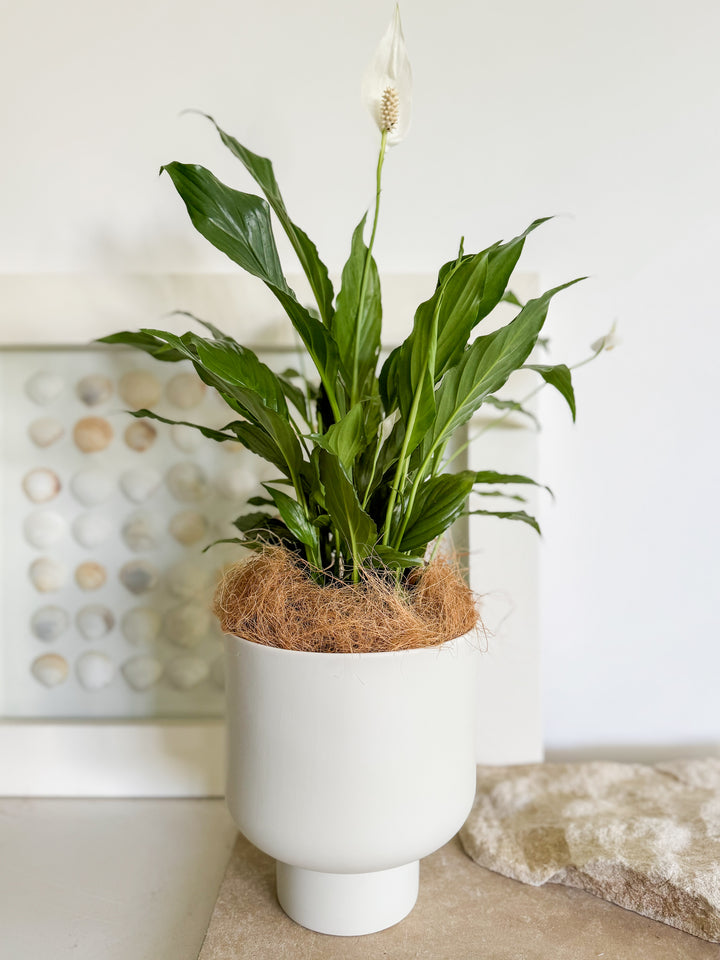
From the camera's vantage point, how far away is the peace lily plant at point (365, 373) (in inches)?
19.9

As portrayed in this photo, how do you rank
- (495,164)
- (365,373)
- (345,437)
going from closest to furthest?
(345,437) → (365,373) → (495,164)

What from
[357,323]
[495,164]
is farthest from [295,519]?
[495,164]

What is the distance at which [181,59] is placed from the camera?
776 millimetres

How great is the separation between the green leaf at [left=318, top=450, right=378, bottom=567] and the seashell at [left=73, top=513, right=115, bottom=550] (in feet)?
1.27

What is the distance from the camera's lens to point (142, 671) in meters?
0.82

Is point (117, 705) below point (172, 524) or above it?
below

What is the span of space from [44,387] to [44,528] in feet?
0.54

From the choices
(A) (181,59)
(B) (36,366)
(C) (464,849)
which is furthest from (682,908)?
(A) (181,59)

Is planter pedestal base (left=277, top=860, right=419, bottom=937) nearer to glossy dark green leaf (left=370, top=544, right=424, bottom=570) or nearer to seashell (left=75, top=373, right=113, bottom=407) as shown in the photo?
glossy dark green leaf (left=370, top=544, right=424, bottom=570)

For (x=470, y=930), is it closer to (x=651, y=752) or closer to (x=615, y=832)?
(x=615, y=832)

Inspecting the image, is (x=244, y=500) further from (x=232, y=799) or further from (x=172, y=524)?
(x=232, y=799)

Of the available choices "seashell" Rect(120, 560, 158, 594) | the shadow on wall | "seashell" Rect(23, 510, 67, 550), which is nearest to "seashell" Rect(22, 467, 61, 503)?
"seashell" Rect(23, 510, 67, 550)

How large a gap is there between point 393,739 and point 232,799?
16 centimetres

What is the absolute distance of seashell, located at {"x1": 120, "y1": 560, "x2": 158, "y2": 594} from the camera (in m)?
0.81
